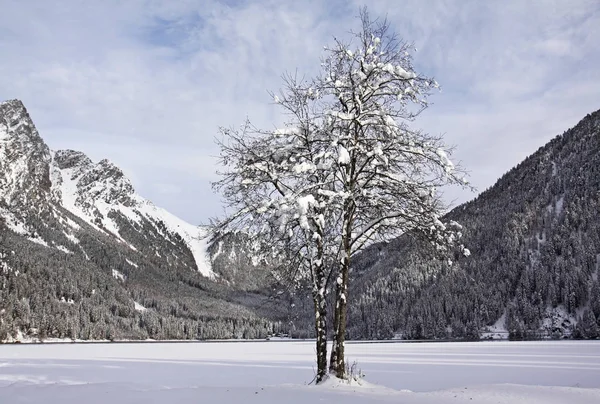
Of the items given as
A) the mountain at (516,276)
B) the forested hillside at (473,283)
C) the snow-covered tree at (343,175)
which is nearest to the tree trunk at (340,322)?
the snow-covered tree at (343,175)

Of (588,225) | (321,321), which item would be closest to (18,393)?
(321,321)

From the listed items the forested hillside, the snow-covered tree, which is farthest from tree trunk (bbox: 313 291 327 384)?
the forested hillside

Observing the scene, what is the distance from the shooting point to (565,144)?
18812 centimetres

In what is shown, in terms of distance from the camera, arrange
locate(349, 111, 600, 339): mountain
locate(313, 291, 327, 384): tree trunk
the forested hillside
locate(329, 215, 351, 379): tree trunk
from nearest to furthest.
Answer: locate(329, 215, 351, 379): tree trunk, locate(313, 291, 327, 384): tree trunk, locate(349, 111, 600, 339): mountain, the forested hillside

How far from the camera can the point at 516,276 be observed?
135500mm

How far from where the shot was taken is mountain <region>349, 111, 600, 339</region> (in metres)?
120

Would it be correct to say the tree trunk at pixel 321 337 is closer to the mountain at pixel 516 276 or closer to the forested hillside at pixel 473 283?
the mountain at pixel 516 276

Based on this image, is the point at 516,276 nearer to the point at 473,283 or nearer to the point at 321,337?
the point at 473,283

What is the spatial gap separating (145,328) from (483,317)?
109 m

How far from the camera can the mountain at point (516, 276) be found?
11969 cm

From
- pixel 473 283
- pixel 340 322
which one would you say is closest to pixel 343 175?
pixel 340 322

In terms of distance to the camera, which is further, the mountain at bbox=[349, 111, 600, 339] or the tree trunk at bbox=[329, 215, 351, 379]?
the mountain at bbox=[349, 111, 600, 339]

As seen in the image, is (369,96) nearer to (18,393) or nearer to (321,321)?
(321,321)

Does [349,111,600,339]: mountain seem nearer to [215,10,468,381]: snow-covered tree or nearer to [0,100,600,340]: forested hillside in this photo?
[0,100,600,340]: forested hillside
